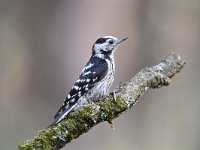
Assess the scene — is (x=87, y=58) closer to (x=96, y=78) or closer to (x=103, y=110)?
(x=96, y=78)

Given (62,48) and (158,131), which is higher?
(62,48)

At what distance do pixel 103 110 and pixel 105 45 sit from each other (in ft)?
6.52

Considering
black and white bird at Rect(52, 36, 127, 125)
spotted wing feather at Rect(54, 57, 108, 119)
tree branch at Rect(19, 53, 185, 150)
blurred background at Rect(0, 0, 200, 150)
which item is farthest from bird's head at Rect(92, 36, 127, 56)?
blurred background at Rect(0, 0, 200, 150)

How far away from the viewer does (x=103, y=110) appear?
569 centimetres

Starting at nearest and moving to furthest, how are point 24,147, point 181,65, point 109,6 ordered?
point 24,147 → point 181,65 → point 109,6

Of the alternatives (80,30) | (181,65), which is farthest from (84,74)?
(80,30)

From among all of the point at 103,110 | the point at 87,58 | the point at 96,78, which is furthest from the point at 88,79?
the point at 87,58

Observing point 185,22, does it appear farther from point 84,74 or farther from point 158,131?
point 84,74

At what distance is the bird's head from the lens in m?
7.57

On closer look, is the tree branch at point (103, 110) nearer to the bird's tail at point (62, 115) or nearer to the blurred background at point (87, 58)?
the bird's tail at point (62, 115)

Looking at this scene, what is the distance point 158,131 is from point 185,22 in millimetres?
3202

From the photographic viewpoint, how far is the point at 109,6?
47.6 feet

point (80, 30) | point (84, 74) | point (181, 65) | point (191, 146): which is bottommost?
point (181, 65)

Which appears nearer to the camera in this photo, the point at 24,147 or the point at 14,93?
the point at 24,147
